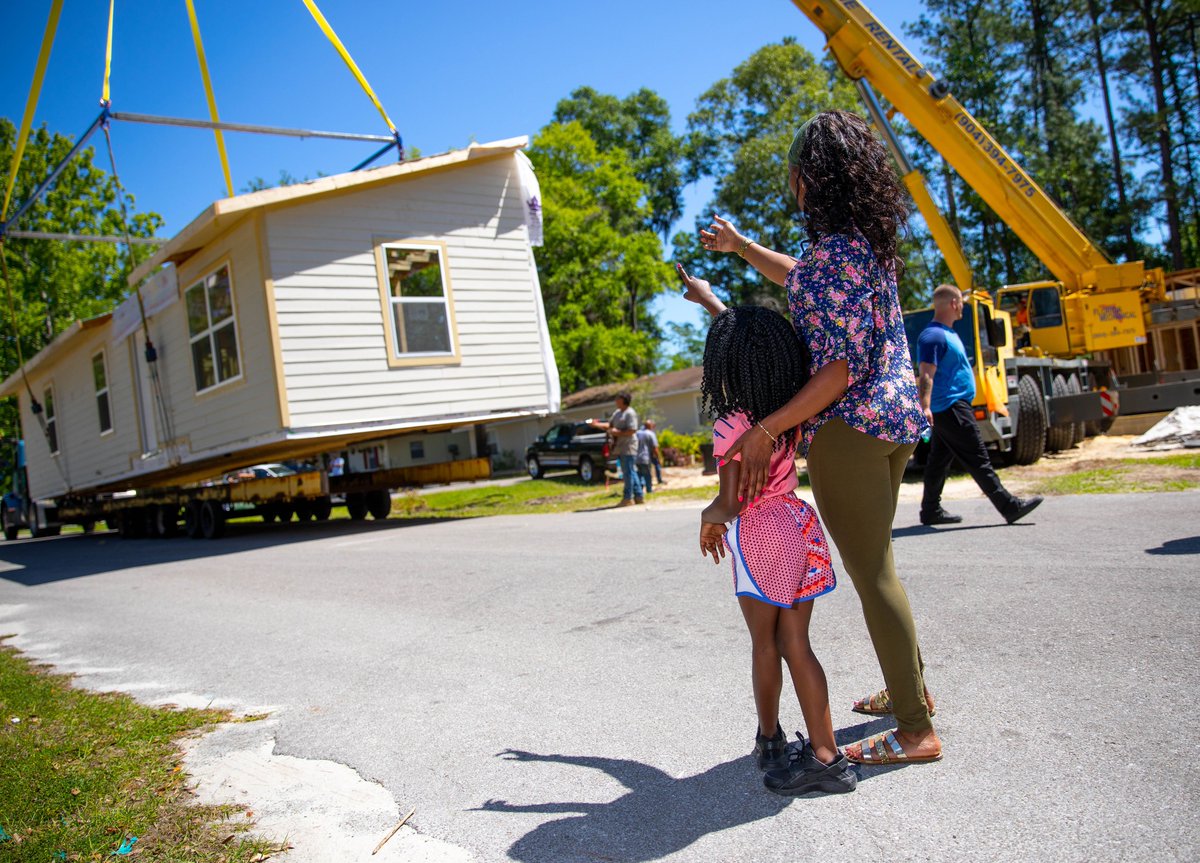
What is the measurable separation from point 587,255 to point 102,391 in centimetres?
1937

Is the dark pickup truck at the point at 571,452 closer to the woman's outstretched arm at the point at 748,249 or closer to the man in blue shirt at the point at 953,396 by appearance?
the man in blue shirt at the point at 953,396

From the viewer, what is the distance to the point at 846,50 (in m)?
13.3

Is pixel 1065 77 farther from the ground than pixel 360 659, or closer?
farther from the ground

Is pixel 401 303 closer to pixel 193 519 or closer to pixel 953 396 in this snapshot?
pixel 193 519

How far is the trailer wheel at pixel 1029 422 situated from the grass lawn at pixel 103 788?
37.6 feet

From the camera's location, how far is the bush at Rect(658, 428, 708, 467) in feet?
80.0

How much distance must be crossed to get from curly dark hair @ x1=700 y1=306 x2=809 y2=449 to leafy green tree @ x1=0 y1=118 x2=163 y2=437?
3370 centimetres

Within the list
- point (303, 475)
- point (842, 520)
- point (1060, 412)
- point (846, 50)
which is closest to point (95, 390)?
point (303, 475)

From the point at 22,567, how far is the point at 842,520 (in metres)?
15.8

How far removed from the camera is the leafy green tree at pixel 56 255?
30.6 m

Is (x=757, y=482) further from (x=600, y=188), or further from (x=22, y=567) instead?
(x=600, y=188)

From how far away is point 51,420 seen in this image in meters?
21.7

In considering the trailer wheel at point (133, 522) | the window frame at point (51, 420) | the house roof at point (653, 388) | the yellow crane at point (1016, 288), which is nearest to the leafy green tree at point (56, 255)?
the window frame at point (51, 420)

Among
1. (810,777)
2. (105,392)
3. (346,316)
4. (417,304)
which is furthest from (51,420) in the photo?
(810,777)
